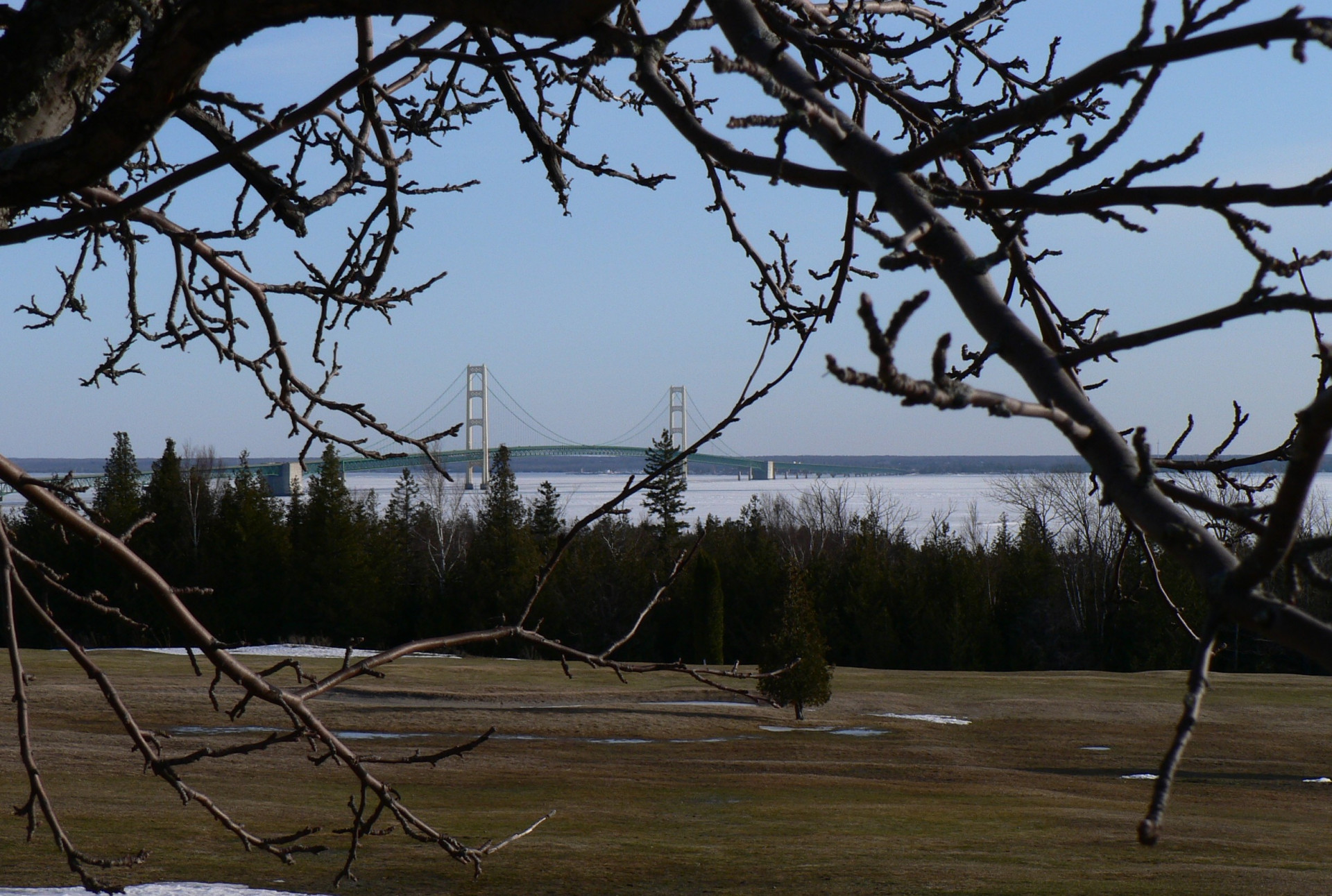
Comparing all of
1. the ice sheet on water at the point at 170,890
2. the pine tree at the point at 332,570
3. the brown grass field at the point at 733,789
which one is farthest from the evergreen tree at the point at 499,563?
the ice sheet on water at the point at 170,890

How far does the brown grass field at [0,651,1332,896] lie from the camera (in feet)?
30.4

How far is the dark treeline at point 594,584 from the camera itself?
34.5 metres

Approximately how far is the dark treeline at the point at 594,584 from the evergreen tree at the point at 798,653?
31.0ft

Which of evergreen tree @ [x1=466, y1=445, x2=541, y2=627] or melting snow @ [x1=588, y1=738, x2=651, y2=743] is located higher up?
evergreen tree @ [x1=466, y1=445, x2=541, y2=627]

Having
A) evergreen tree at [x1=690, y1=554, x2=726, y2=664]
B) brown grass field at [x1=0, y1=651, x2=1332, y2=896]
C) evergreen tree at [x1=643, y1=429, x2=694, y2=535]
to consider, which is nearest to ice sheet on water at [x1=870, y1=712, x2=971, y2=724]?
brown grass field at [x1=0, y1=651, x2=1332, y2=896]

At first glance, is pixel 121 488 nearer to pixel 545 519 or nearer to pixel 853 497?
pixel 545 519

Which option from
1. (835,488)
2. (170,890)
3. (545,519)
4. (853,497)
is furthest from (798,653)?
(835,488)

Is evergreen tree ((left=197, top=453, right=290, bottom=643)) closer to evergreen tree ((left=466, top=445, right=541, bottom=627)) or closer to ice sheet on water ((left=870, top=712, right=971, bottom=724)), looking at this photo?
evergreen tree ((left=466, top=445, right=541, bottom=627))

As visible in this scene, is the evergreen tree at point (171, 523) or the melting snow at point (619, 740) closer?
the melting snow at point (619, 740)

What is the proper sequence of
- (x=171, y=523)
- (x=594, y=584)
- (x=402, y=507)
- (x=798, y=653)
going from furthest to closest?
(x=402, y=507)
(x=171, y=523)
(x=594, y=584)
(x=798, y=653)

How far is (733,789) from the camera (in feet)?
46.6

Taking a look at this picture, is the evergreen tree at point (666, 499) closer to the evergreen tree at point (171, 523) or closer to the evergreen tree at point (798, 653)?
the evergreen tree at point (798, 653)

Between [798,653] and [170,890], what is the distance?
1285 centimetres

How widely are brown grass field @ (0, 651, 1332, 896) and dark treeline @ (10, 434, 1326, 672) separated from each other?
687 centimetres
